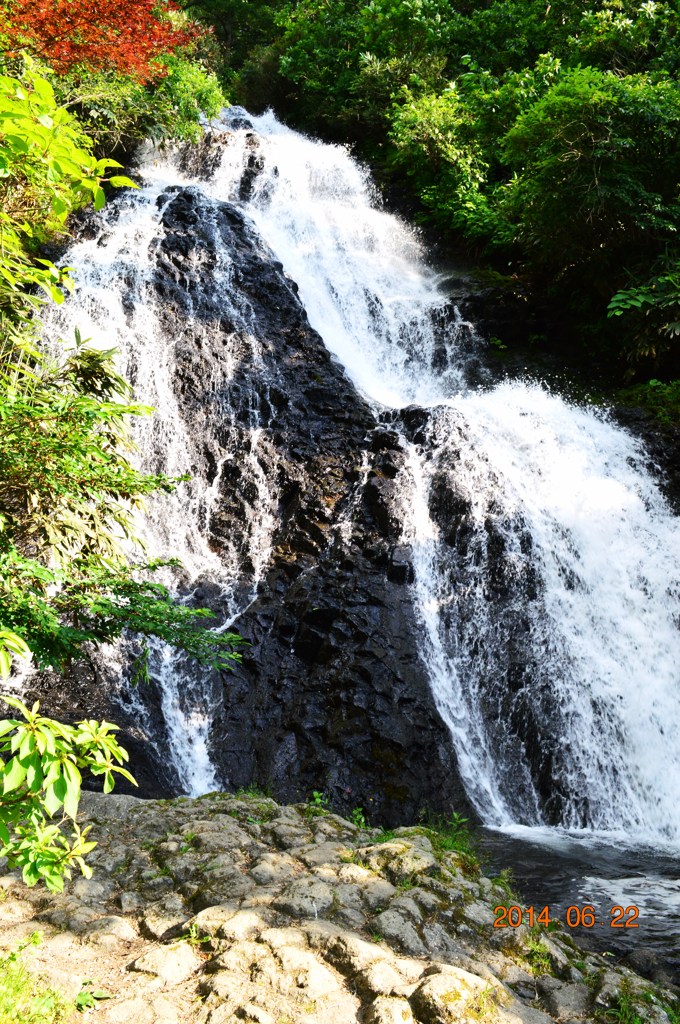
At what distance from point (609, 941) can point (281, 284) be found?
10341 millimetres

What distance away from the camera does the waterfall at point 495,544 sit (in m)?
6.84

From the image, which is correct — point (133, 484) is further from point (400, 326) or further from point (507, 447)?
point (400, 326)

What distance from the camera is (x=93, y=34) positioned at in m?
9.46

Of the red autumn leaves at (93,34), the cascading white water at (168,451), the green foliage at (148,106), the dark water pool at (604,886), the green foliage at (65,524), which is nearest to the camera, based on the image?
the green foliage at (65,524)

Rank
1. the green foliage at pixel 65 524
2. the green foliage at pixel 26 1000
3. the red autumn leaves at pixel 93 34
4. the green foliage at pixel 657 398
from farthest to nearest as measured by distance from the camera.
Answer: the green foliage at pixel 657 398, the red autumn leaves at pixel 93 34, the green foliage at pixel 65 524, the green foliage at pixel 26 1000

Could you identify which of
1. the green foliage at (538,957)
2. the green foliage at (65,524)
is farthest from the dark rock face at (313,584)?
the green foliage at (538,957)

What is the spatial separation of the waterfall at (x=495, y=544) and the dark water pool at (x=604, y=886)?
61cm

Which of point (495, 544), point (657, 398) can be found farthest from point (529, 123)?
point (495, 544)

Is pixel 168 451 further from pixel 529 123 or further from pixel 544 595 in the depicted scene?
pixel 529 123

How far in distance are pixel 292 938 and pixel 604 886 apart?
2.89 meters

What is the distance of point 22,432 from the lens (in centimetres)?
356

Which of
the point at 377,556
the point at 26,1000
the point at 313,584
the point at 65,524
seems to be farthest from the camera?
the point at 377,556

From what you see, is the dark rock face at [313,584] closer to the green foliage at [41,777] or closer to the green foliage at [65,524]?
the green foliage at [65,524]

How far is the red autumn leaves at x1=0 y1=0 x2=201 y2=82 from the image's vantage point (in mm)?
8121
